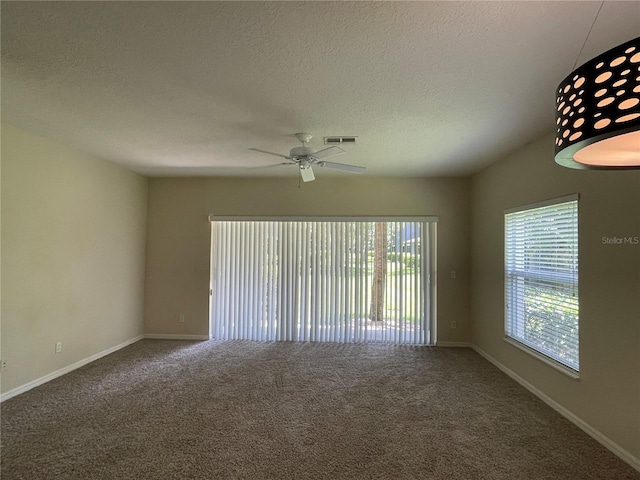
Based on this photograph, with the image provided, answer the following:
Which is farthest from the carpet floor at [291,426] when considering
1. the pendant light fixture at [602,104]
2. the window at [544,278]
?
the pendant light fixture at [602,104]

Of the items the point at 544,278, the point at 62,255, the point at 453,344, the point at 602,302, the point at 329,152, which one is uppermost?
the point at 329,152

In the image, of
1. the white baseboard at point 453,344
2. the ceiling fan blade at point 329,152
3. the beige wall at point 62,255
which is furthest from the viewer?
the white baseboard at point 453,344

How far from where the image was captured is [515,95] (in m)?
2.24

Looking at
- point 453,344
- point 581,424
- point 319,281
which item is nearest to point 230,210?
point 319,281

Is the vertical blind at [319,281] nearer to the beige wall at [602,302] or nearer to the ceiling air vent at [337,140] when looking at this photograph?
the beige wall at [602,302]

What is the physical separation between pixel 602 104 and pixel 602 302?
2414 mm

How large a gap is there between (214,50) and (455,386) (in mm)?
3659

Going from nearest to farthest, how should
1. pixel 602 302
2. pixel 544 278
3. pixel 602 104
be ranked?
pixel 602 104, pixel 602 302, pixel 544 278

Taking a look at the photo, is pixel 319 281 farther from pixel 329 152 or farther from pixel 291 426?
pixel 329 152

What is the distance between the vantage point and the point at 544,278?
10.3 ft

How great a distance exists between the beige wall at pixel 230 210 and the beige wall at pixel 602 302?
1.47 meters

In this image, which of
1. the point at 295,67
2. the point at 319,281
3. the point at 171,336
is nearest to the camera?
the point at 295,67

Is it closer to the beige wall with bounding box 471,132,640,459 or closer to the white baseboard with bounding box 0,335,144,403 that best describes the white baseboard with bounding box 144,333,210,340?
the white baseboard with bounding box 0,335,144,403

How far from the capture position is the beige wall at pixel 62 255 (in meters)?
2.99
